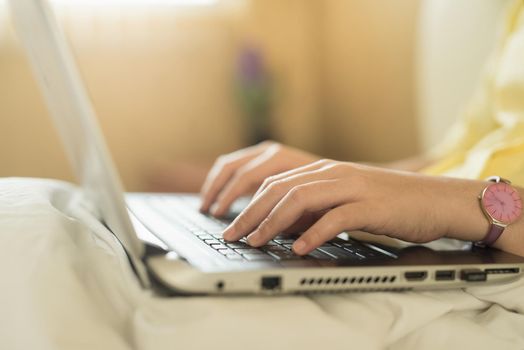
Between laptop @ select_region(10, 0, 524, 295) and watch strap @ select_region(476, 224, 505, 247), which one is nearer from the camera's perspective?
laptop @ select_region(10, 0, 524, 295)

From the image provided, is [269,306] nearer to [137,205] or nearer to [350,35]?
[137,205]

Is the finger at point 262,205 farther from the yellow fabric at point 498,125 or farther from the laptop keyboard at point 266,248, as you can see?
the yellow fabric at point 498,125

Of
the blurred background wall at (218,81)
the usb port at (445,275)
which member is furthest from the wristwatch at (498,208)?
the blurred background wall at (218,81)

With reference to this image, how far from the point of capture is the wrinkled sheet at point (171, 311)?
0.47 meters

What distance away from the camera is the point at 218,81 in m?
2.13

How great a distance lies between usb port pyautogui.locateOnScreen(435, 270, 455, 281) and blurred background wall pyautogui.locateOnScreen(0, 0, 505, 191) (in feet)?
3.64

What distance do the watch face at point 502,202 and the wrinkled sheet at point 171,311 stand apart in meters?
0.07

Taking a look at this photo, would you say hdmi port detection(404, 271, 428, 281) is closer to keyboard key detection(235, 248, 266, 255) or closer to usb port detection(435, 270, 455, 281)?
usb port detection(435, 270, 455, 281)

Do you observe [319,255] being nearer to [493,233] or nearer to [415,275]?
[415,275]

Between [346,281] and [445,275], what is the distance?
0.33 feet

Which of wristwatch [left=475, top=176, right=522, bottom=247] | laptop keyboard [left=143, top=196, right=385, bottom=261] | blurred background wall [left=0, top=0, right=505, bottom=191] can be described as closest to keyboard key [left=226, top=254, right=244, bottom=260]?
laptop keyboard [left=143, top=196, right=385, bottom=261]

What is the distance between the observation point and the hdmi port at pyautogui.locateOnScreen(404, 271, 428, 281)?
21.1 inches

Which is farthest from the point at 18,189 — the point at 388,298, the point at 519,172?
the point at 519,172

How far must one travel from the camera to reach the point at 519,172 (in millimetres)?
811
